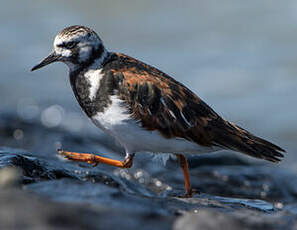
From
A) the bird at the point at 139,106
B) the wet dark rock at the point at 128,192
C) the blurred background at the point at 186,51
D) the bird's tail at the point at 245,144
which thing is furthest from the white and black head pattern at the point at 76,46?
the blurred background at the point at 186,51

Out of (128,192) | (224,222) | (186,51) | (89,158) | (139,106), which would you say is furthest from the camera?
(186,51)

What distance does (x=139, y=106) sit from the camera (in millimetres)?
4527

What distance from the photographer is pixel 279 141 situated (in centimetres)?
1233

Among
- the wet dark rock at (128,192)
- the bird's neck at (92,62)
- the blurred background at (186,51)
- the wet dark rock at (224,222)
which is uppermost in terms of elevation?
the blurred background at (186,51)

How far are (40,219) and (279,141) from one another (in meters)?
10.5

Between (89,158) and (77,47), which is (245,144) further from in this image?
(77,47)

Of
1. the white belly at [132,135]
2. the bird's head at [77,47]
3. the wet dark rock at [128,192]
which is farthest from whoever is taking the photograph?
the bird's head at [77,47]

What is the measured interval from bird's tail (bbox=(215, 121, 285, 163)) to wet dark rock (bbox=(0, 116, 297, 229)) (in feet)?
1.70

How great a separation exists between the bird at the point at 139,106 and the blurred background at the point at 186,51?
16.3 feet

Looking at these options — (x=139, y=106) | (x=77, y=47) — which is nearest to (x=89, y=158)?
(x=139, y=106)

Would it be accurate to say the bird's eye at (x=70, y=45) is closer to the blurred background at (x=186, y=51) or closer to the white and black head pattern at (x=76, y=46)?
Result: the white and black head pattern at (x=76, y=46)

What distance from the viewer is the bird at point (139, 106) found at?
450 cm

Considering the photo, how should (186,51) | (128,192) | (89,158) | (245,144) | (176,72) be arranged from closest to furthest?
(128,192)
(245,144)
(89,158)
(176,72)
(186,51)

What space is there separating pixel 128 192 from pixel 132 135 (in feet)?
1.78
